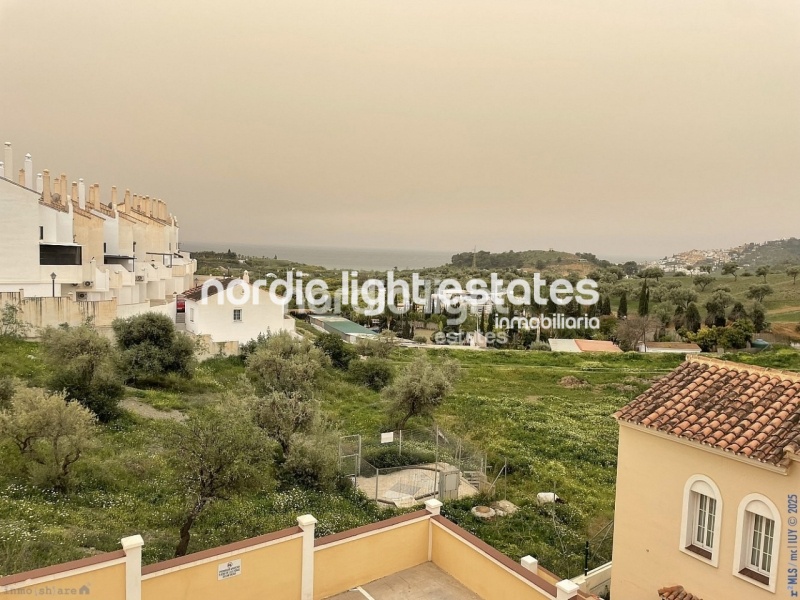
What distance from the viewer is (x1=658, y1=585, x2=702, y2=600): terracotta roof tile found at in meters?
7.33

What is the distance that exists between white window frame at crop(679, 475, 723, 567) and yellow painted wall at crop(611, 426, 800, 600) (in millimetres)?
61

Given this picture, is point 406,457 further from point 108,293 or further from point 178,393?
point 108,293

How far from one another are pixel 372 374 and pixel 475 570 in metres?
19.8

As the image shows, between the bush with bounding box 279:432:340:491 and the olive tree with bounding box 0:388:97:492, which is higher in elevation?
the olive tree with bounding box 0:388:97:492

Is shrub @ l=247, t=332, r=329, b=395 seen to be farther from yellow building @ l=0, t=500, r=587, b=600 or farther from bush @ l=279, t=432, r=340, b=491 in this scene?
yellow building @ l=0, t=500, r=587, b=600

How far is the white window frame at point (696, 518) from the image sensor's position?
281 inches

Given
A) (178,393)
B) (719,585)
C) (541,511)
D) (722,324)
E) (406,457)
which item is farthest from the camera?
(722,324)

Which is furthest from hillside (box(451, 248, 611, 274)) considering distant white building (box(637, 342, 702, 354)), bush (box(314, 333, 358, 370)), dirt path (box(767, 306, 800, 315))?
bush (box(314, 333, 358, 370))

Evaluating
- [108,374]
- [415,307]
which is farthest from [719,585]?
[415,307]

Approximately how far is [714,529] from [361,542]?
4842 millimetres

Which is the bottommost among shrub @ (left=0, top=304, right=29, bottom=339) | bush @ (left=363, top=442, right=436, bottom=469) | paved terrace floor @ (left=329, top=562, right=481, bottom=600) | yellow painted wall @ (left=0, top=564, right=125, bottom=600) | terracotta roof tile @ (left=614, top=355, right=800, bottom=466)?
bush @ (left=363, top=442, right=436, bottom=469)

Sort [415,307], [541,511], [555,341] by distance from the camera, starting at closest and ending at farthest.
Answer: [541,511] → [555,341] → [415,307]

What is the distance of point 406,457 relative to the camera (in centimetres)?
1653

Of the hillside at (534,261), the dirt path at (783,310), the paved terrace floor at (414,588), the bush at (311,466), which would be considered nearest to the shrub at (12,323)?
the bush at (311,466)
